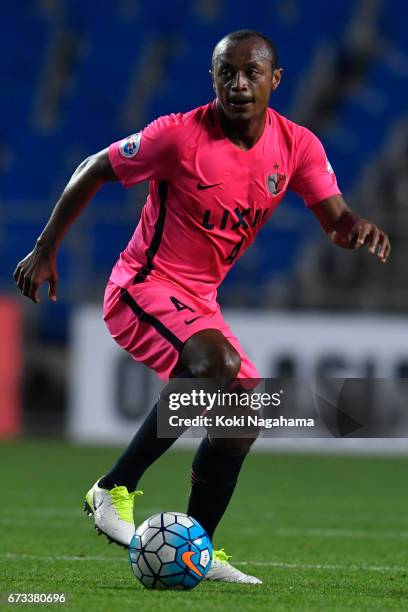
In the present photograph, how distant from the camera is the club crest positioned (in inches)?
200

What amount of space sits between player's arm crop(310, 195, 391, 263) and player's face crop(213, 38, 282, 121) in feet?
1.98

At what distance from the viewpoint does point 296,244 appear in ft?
47.8

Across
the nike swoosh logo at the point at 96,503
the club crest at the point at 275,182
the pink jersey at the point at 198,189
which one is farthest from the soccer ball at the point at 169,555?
the club crest at the point at 275,182

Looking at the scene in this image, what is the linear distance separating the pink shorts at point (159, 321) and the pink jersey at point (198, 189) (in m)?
0.06

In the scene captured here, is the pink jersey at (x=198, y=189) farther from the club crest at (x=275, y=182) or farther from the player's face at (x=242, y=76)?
the player's face at (x=242, y=76)

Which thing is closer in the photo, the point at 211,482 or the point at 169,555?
the point at 169,555

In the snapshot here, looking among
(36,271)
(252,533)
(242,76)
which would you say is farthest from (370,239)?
(252,533)

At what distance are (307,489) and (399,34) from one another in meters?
9.76

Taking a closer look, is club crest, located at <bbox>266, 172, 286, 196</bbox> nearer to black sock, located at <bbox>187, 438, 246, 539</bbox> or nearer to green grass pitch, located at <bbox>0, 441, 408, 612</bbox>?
black sock, located at <bbox>187, 438, 246, 539</bbox>

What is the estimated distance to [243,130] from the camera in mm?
4992

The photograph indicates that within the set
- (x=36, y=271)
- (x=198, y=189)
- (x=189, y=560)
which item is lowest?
(x=189, y=560)

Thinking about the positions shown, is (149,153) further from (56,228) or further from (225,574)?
(225,574)

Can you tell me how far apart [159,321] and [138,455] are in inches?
26.1

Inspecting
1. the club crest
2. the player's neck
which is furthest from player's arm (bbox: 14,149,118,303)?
the club crest
